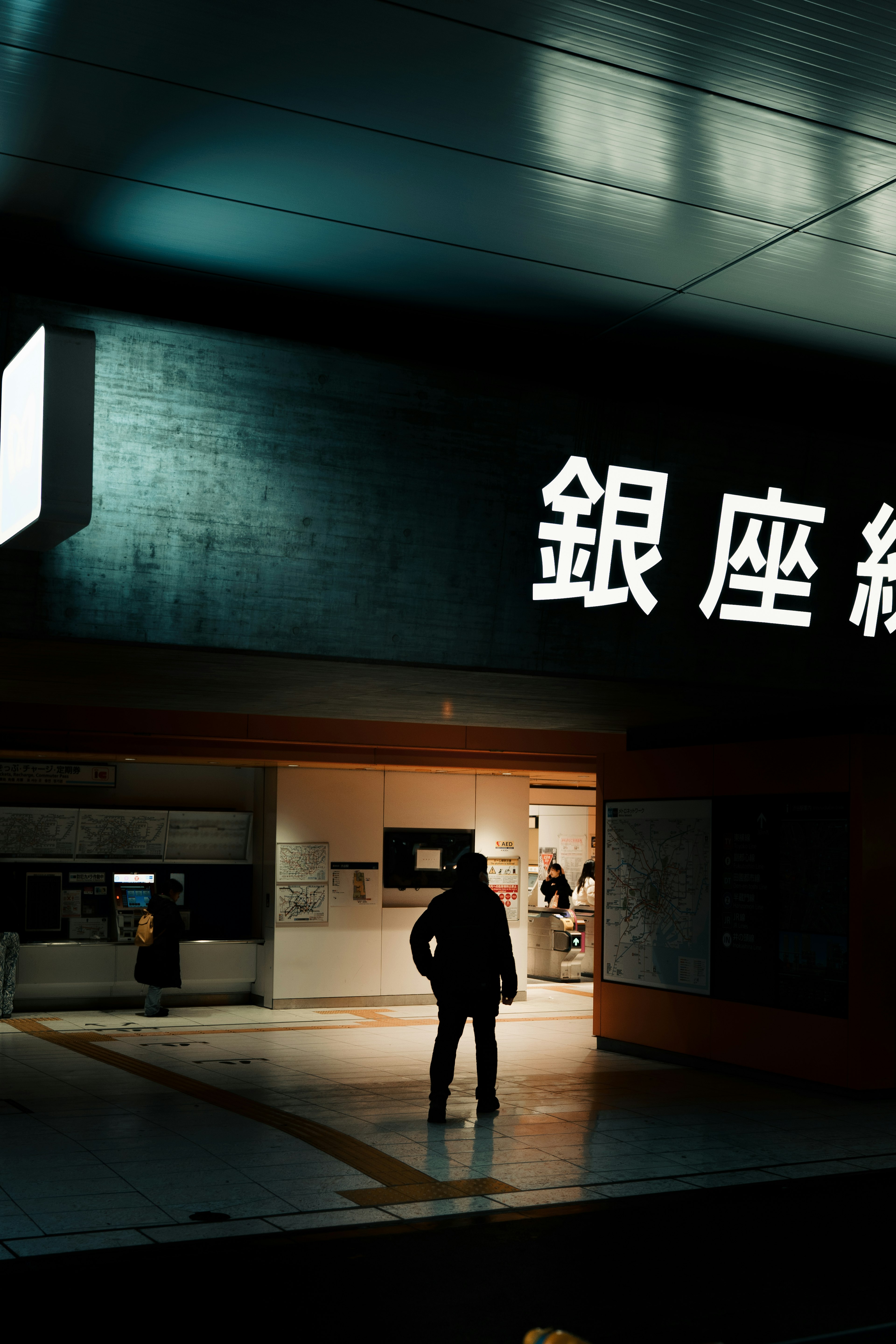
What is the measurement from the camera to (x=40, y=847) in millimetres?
13633

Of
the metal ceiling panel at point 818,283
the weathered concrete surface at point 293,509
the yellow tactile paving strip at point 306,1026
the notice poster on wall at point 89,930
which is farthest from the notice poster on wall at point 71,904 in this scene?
the metal ceiling panel at point 818,283

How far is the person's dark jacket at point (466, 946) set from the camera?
317 inches

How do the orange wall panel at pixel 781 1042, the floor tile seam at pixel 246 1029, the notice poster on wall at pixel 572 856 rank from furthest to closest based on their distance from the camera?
the notice poster on wall at pixel 572 856
the floor tile seam at pixel 246 1029
the orange wall panel at pixel 781 1042

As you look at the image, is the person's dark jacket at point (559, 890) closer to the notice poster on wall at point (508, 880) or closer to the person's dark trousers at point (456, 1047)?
the notice poster on wall at point (508, 880)

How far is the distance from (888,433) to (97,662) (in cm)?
492

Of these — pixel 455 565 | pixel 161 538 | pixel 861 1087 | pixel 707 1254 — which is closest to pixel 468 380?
pixel 455 565

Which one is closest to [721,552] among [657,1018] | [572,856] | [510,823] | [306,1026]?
[657,1018]

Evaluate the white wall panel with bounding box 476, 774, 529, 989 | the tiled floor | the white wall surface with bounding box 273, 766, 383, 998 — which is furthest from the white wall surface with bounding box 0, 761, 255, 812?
the tiled floor

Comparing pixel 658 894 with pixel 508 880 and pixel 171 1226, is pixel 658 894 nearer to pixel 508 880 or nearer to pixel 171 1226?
pixel 508 880

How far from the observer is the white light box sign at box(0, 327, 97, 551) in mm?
4703

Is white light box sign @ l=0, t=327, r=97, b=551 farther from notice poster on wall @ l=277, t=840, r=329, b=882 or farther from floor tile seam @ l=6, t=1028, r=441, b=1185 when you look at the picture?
notice poster on wall @ l=277, t=840, r=329, b=882

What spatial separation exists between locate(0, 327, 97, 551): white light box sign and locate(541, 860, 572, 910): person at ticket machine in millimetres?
13897

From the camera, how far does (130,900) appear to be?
13.9 m

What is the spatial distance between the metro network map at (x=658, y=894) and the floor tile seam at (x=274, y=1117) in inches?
147
